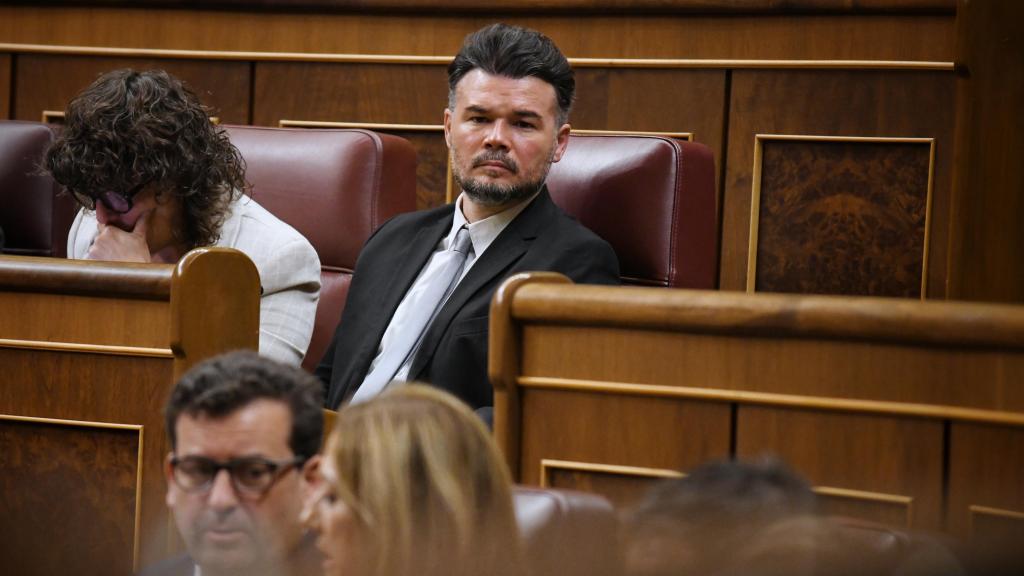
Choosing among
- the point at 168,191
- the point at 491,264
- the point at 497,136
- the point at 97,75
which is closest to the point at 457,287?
the point at 491,264

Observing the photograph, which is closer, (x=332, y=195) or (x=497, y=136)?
(x=497, y=136)

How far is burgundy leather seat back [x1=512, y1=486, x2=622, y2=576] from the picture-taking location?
56 cm

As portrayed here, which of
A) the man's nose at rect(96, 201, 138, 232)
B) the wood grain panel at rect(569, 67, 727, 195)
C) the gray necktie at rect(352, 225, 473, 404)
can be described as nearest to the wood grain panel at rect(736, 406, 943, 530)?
the gray necktie at rect(352, 225, 473, 404)

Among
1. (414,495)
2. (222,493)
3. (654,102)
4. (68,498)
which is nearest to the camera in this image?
(414,495)

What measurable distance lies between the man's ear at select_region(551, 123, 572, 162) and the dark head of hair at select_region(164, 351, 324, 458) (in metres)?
0.58

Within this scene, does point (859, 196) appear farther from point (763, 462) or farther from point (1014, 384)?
point (763, 462)

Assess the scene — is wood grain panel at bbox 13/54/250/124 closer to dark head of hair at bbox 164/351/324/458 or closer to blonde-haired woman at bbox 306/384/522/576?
dark head of hair at bbox 164/351/324/458

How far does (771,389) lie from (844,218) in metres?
0.69

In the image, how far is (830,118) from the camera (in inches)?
56.7

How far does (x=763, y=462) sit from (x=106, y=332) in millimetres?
585

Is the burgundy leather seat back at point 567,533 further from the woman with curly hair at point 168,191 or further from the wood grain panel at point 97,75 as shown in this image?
the wood grain panel at point 97,75

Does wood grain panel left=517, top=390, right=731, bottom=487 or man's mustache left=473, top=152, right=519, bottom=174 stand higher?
man's mustache left=473, top=152, right=519, bottom=174

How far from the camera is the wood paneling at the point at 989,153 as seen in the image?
109 cm

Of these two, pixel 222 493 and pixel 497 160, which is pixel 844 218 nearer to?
pixel 497 160
